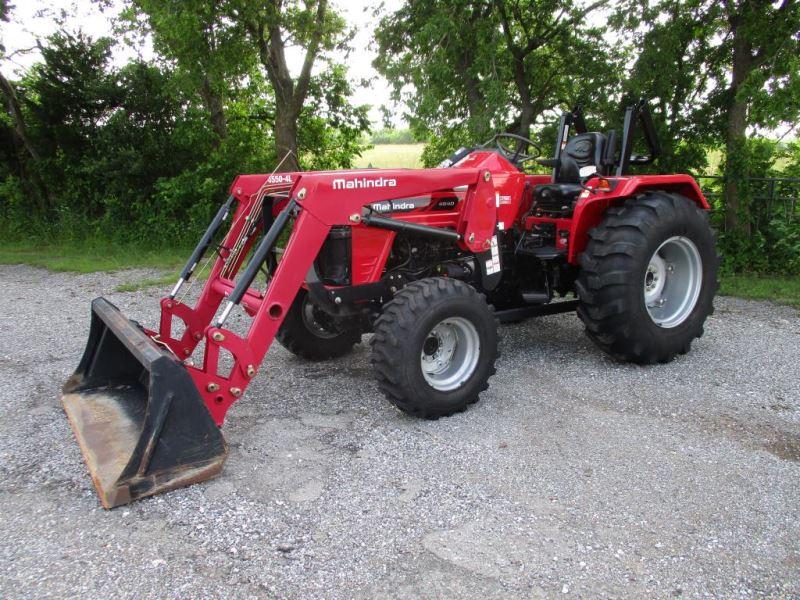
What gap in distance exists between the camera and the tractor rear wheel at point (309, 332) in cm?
480

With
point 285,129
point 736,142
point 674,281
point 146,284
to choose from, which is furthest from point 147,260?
point 736,142

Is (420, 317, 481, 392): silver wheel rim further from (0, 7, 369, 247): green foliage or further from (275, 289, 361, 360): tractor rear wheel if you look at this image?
(0, 7, 369, 247): green foliage

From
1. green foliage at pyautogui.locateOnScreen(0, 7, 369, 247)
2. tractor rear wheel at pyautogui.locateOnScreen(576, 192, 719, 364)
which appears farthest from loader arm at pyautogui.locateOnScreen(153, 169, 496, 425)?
green foliage at pyautogui.locateOnScreen(0, 7, 369, 247)

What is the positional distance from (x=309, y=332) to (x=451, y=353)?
4.30ft

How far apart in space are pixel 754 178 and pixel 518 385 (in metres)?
5.83

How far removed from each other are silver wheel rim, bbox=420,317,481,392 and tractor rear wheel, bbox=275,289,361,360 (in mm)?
909

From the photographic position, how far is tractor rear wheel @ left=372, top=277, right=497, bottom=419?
3674mm

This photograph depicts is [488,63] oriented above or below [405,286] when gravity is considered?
above

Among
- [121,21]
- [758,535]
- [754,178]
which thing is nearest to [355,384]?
[758,535]

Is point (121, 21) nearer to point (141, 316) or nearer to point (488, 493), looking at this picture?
point (141, 316)

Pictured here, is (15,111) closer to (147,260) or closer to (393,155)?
(147,260)

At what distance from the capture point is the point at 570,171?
541 centimetres

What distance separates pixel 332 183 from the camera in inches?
146

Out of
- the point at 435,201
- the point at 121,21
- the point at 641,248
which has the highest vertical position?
the point at 121,21
